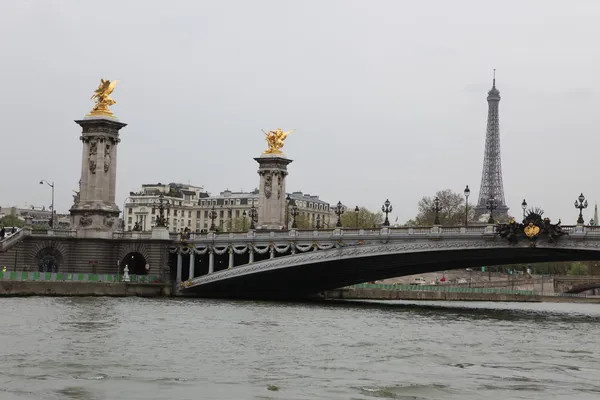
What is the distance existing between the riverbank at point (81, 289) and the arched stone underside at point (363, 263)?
2.39 m

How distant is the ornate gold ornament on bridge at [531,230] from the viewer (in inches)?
2255

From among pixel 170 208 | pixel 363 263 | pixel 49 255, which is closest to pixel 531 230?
pixel 363 263

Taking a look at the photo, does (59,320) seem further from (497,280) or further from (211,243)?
(497,280)

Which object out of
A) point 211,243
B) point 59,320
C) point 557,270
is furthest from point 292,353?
point 557,270

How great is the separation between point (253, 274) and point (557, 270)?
9684 cm

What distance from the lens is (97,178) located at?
238 ft

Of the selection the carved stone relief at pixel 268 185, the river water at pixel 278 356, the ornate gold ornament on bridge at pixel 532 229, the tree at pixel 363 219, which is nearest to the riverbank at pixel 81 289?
the river water at pixel 278 356

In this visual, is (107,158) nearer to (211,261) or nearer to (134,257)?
(134,257)

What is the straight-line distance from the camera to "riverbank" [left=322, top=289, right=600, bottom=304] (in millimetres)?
85000

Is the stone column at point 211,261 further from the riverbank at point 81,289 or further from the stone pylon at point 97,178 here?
the stone pylon at point 97,178

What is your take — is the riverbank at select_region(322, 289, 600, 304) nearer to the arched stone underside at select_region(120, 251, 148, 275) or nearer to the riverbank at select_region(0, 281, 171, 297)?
the arched stone underside at select_region(120, 251, 148, 275)

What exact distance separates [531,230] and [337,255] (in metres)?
11.4

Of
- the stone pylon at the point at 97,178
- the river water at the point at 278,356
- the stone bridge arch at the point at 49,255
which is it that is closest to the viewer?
the river water at the point at 278,356

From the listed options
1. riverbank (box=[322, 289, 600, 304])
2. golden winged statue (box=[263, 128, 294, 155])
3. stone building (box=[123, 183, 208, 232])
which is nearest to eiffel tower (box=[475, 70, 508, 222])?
stone building (box=[123, 183, 208, 232])
